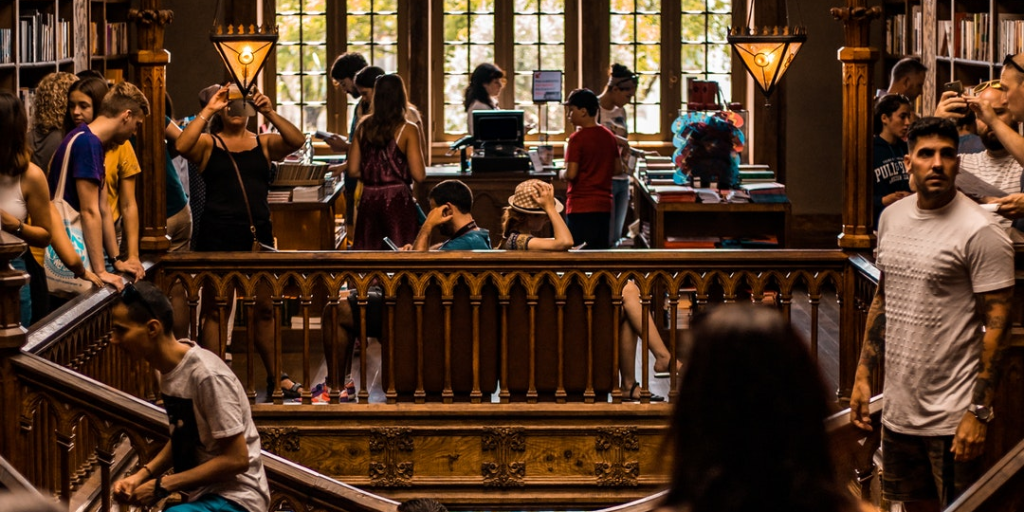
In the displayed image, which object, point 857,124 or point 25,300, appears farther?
point 857,124

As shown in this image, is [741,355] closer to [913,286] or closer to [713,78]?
[913,286]

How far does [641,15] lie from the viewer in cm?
1323

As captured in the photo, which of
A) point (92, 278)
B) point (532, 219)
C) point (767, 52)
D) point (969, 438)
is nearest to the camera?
point (969, 438)

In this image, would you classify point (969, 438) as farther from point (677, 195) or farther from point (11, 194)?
point (677, 195)

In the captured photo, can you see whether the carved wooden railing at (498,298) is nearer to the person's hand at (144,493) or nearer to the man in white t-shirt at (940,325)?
the man in white t-shirt at (940,325)

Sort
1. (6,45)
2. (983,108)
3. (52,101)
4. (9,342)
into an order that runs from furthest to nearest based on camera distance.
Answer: (6,45) → (52,101) → (983,108) → (9,342)

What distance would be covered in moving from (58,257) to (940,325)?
3.07 metres

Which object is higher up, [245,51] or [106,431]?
[245,51]

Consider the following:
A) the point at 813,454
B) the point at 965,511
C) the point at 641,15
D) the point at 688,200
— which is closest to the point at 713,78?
the point at 641,15

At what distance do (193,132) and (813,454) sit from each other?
512 centimetres

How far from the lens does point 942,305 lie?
4.16m

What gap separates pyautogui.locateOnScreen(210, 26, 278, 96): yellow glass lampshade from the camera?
674cm

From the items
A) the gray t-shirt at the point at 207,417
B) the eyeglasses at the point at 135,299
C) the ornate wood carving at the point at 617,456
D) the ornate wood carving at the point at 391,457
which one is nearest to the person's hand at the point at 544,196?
the ornate wood carving at the point at 617,456

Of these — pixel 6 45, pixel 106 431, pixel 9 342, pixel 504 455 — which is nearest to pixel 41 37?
pixel 6 45
